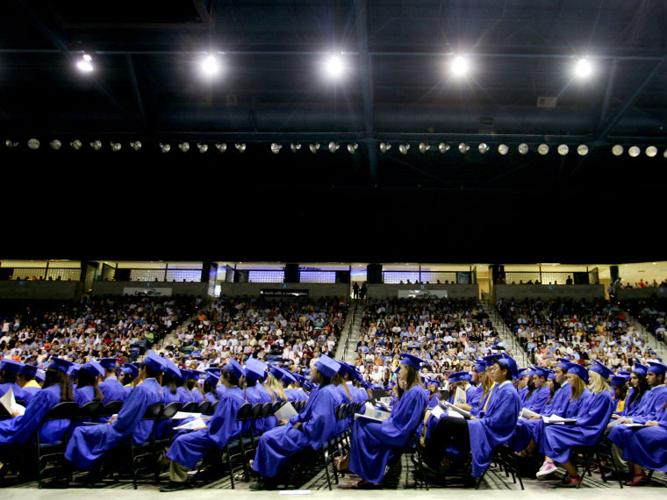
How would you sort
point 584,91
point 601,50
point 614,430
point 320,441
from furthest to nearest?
point 584,91 < point 601,50 < point 614,430 < point 320,441

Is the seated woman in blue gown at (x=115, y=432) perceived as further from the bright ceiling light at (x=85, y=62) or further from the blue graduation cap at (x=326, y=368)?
the bright ceiling light at (x=85, y=62)

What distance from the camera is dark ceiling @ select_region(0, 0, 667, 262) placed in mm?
10531

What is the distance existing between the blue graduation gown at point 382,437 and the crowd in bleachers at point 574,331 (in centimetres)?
1239

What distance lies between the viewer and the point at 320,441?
5320 millimetres

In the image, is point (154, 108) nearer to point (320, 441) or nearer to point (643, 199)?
point (320, 441)

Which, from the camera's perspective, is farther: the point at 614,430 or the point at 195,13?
the point at 614,430

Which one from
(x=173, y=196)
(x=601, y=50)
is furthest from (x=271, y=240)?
(x=601, y=50)

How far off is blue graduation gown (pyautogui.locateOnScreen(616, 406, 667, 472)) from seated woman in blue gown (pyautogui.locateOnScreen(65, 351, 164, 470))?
5.55 m

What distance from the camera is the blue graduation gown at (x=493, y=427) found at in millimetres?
5184

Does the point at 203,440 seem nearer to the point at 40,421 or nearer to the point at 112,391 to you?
the point at 112,391

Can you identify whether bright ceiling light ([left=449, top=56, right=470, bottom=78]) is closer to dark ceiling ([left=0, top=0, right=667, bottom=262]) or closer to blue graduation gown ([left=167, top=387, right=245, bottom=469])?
dark ceiling ([left=0, top=0, right=667, bottom=262])

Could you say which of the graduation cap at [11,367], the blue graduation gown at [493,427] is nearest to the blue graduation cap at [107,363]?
the graduation cap at [11,367]

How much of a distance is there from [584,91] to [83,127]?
14.2m

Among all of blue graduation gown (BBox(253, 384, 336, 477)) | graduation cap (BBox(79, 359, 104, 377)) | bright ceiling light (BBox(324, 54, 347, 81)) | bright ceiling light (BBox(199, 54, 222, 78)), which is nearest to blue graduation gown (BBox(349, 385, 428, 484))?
blue graduation gown (BBox(253, 384, 336, 477))
